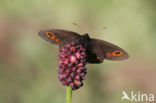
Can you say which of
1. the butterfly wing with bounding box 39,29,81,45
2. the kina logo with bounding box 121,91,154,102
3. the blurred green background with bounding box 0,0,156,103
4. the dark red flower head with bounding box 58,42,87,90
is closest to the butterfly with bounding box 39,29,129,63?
the butterfly wing with bounding box 39,29,81,45

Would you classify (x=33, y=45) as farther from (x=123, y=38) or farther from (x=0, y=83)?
(x=123, y=38)

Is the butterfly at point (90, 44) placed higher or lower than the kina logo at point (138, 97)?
higher

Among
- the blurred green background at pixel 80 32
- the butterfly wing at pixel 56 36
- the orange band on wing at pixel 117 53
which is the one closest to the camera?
the butterfly wing at pixel 56 36

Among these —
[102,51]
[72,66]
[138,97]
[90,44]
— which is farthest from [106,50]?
[138,97]

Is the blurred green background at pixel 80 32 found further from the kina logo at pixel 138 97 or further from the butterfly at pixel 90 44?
the butterfly at pixel 90 44

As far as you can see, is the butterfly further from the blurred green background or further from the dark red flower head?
the blurred green background

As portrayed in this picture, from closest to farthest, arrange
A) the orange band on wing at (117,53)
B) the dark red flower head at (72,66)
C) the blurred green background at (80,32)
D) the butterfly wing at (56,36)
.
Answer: the dark red flower head at (72,66) < the butterfly wing at (56,36) < the orange band on wing at (117,53) < the blurred green background at (80,32)

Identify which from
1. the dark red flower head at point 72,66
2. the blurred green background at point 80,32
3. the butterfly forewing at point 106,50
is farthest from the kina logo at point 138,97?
the dark red flower head at point 72,66
